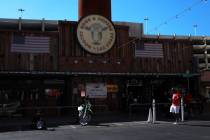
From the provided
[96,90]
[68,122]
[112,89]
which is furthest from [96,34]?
[68,122]

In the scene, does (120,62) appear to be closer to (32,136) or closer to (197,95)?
(197,95)

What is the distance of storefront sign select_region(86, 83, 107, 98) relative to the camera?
1132 inches

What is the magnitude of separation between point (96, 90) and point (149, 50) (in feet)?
15.7

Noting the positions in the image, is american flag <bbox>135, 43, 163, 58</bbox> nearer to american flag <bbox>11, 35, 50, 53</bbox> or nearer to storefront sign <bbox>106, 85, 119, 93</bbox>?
storefront sign <bbox>106, 85, 119, 93</bbox>

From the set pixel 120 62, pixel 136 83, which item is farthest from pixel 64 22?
pixel 136 83

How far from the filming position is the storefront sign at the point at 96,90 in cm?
2875

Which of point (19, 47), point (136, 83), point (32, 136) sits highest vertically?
point (19, 47)

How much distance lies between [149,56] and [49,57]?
7.15 m

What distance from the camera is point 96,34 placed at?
2900cm

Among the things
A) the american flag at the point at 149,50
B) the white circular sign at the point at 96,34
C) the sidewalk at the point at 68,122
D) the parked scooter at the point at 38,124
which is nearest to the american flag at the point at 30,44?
the white circular sign at the point at 96,34

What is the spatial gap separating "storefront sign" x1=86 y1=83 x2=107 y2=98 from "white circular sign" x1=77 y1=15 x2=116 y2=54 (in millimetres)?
2234

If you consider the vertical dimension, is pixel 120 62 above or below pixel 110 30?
below

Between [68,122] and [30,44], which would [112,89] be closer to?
[30,44]

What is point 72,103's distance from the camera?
2839cm
